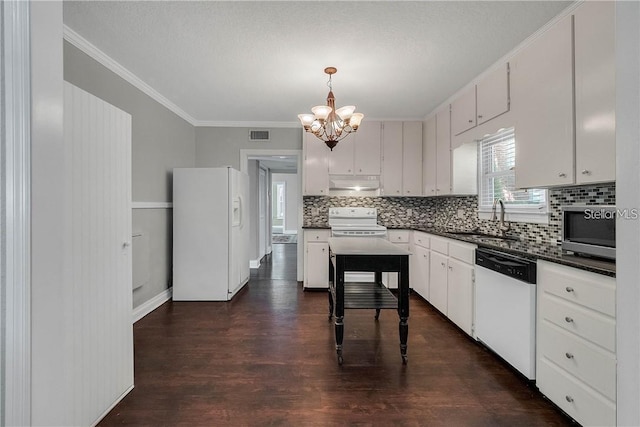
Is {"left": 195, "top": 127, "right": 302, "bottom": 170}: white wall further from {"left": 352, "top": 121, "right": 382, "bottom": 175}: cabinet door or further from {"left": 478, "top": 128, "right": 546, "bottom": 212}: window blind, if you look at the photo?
{"left": 478, "top": 128, "right": 546, "bottom": 212}: window blind

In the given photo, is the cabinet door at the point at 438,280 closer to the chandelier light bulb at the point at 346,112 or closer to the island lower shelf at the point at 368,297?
the island lower shelf at the point at 368,297

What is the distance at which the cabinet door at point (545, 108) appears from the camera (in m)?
1.93

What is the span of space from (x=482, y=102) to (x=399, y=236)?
6.42 feet

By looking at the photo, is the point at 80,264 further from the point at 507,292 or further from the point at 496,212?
the point at 496,212

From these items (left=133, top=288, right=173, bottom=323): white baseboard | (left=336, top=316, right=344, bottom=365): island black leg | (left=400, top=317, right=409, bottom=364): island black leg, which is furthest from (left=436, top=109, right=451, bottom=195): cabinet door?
(left=133, top=288, right=173, bottom=323): white baseboard

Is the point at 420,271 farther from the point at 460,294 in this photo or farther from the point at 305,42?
the point at 305,42

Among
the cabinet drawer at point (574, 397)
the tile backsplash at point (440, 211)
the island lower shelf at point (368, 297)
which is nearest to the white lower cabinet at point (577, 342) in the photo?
the cabinet drawer at point (574, 397)

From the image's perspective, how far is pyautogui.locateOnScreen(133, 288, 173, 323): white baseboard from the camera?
3.12 meters

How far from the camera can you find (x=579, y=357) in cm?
158

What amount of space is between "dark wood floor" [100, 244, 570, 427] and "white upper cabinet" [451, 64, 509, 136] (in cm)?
206

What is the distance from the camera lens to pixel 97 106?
5.24ft

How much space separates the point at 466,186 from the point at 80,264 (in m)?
3.59

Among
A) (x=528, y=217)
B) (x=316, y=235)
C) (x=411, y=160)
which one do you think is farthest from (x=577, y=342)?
(x=411, y=160)

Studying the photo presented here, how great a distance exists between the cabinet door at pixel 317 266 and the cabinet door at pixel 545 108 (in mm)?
2529
